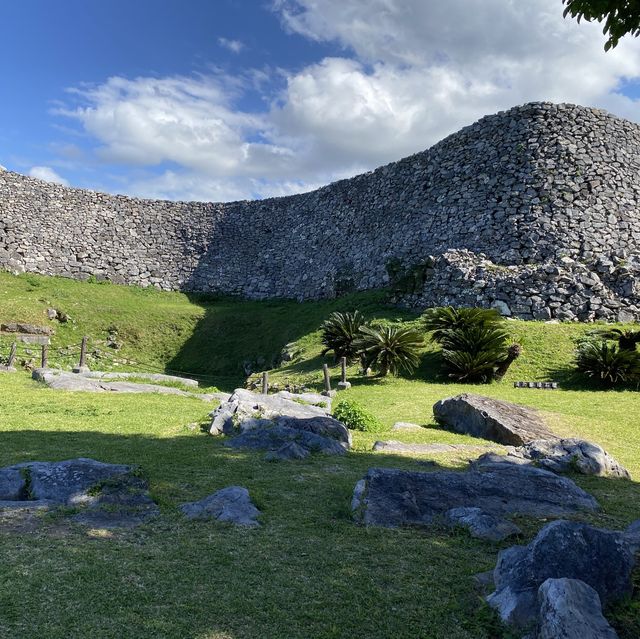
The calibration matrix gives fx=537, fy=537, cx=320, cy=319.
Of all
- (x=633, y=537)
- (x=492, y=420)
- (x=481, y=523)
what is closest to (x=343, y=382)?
(x=492, y=420)

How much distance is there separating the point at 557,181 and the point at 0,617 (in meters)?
27.2

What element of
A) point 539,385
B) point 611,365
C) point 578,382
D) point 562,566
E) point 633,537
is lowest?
point 633,537

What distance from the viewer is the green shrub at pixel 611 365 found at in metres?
16.1

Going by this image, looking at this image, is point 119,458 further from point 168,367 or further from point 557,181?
point 557,181

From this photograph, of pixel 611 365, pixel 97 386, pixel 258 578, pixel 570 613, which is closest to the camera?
pixel 570 613

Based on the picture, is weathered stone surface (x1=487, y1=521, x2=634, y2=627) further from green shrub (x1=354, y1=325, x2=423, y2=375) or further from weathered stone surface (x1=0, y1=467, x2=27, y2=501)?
green shrub (x1=354, y1=325, x2=423, y2=375)

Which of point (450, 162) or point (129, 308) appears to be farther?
point (129, 308)

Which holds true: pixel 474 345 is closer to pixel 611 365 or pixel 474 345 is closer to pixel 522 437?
pixel 611 365

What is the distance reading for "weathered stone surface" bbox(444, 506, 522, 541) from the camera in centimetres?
519

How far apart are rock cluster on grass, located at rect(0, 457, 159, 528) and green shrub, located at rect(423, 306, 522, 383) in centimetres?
1342

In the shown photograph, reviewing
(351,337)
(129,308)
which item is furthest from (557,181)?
(129,308)

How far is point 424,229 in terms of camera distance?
2872 centimetres

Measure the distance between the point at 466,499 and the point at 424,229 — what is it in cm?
2408

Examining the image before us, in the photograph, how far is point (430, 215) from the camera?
94.5ft
